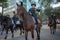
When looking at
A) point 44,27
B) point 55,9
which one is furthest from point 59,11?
point 44,27

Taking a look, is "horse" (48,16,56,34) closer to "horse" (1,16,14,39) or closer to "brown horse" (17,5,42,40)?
"horse" (1,16,14,39)

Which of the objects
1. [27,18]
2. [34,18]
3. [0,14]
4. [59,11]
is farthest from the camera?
[59,11]

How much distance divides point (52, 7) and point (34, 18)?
2.32 m

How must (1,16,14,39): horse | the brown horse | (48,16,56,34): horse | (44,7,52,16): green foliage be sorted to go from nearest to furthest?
the brown horse
(1,16,14,39): horse
(44,7,52,16): green foliage
(48,16,56,34): horse

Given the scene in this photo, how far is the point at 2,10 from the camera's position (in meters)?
7.20

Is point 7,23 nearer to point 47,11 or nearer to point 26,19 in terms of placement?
point 47,11

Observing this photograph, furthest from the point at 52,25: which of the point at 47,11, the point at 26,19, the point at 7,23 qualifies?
the point at 26,19

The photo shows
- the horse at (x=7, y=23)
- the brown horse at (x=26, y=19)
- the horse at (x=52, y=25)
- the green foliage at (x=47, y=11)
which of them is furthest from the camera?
the horse at (x=52, y=25)

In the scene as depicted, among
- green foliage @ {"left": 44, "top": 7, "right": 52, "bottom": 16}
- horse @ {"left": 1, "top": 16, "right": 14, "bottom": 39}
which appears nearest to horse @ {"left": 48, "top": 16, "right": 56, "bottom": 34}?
green foliage @ {"left": 44, "top": 7, "right": 52, "bottom": 16}

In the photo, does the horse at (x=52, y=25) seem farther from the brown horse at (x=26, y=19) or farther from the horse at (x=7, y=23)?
the brown horse at (x=26, y=19)

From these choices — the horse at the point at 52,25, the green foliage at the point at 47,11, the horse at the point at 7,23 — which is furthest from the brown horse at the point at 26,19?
the horse at the point at 52,25

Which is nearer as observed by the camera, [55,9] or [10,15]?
[10,15]

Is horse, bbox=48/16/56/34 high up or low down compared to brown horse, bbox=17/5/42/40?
down

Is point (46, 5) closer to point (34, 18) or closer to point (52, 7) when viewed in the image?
point (52, 7)
